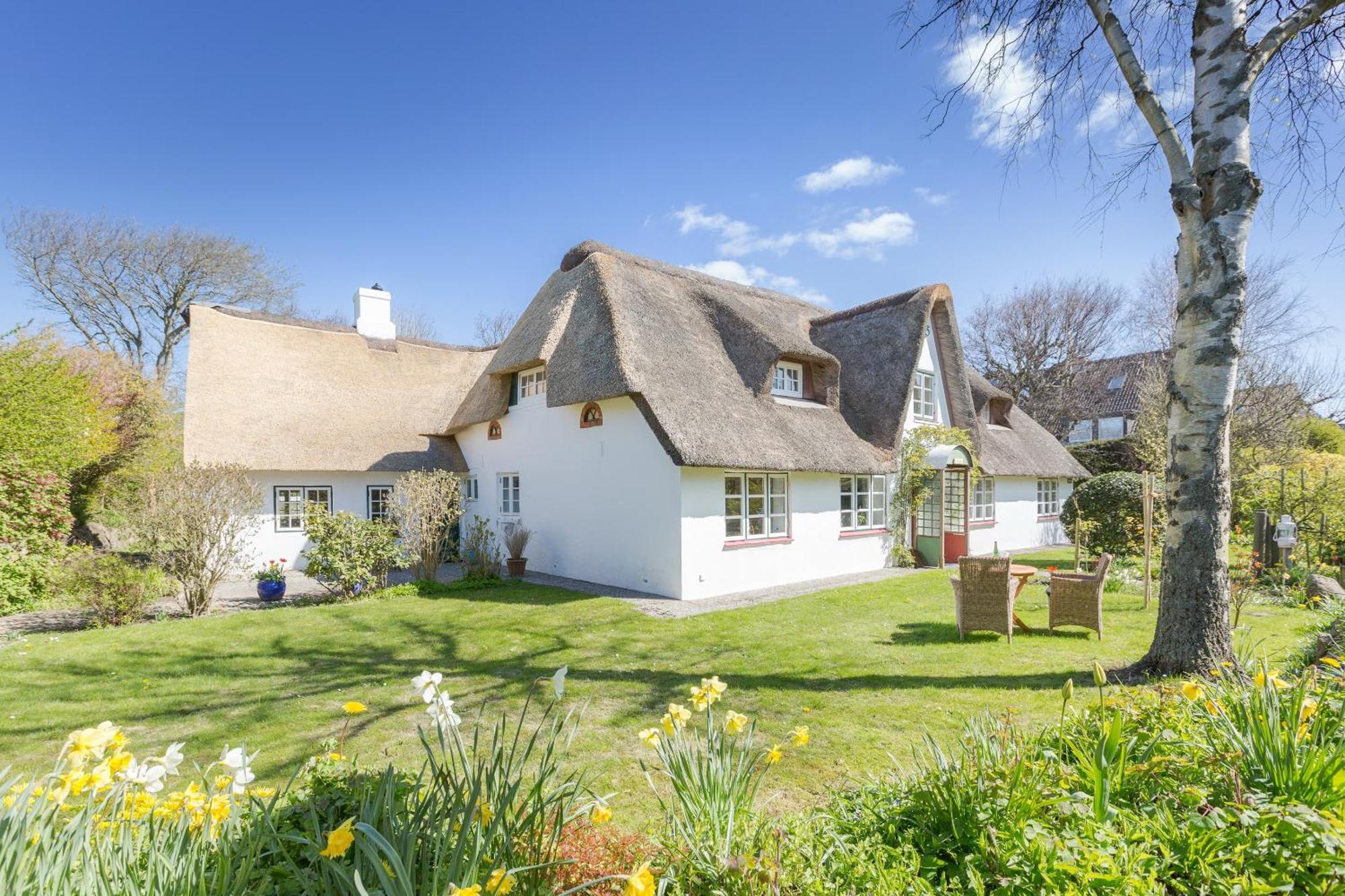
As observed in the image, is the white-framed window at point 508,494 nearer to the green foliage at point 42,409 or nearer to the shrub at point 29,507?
the green foliage at point 42,409

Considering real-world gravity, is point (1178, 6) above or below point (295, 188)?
below

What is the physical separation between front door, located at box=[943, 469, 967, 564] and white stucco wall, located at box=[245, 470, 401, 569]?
14.6 meters

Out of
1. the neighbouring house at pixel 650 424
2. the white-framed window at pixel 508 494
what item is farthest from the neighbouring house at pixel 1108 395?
the white-framed window at pixel 508 494

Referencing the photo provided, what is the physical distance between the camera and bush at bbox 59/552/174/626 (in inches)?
357

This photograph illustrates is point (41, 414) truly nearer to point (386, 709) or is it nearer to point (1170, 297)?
point (386, 709)

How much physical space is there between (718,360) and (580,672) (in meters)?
7.69

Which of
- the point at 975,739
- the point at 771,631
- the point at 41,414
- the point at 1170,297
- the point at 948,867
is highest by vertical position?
the point at 1170,297

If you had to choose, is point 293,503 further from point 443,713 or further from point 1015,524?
point 1015,524

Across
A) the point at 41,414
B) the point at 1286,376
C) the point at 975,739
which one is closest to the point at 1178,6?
the point at 975,739

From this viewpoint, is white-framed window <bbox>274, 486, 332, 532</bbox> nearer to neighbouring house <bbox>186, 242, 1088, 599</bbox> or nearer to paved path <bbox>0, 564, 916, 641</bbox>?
neighbouring house <bbox>186, 242, 1088, 599</bbox>

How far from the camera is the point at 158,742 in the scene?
492 cm

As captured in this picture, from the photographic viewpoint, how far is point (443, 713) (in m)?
2.18

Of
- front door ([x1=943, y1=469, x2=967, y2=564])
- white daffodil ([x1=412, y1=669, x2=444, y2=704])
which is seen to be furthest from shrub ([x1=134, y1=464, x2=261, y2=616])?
front door ([x1=943, y1=469, x2=967, y2=564])

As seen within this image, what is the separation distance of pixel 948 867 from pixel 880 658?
196 inches
